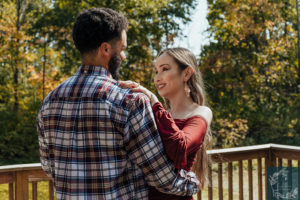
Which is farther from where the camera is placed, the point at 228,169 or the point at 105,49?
the point at 228,169

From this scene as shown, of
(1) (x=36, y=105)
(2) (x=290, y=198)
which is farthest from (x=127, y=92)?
(1) (x=36, y=105)

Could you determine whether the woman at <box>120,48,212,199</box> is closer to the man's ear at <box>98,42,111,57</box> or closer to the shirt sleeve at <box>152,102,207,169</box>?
the shirt sleeve at <box>152,102,207,169</box>

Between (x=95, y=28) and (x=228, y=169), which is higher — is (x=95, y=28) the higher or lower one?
the higher one

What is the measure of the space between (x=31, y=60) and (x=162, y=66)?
7.89 metres

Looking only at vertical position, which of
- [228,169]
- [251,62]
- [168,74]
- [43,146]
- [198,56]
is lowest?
[228,169]

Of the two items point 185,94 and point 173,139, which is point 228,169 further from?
point 173,139

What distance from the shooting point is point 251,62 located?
760cm

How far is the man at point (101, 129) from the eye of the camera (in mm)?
1057

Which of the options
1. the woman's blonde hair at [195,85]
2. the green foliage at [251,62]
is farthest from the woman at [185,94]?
the green foliage at [251,62]

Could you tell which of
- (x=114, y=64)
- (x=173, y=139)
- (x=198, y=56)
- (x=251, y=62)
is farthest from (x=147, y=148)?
(x=251, y=62)

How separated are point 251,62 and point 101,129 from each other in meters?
7.09

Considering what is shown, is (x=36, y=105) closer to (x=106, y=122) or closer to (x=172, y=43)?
(x=172, y=43)

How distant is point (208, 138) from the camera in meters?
1.80

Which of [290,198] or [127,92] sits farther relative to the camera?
[290,198]
